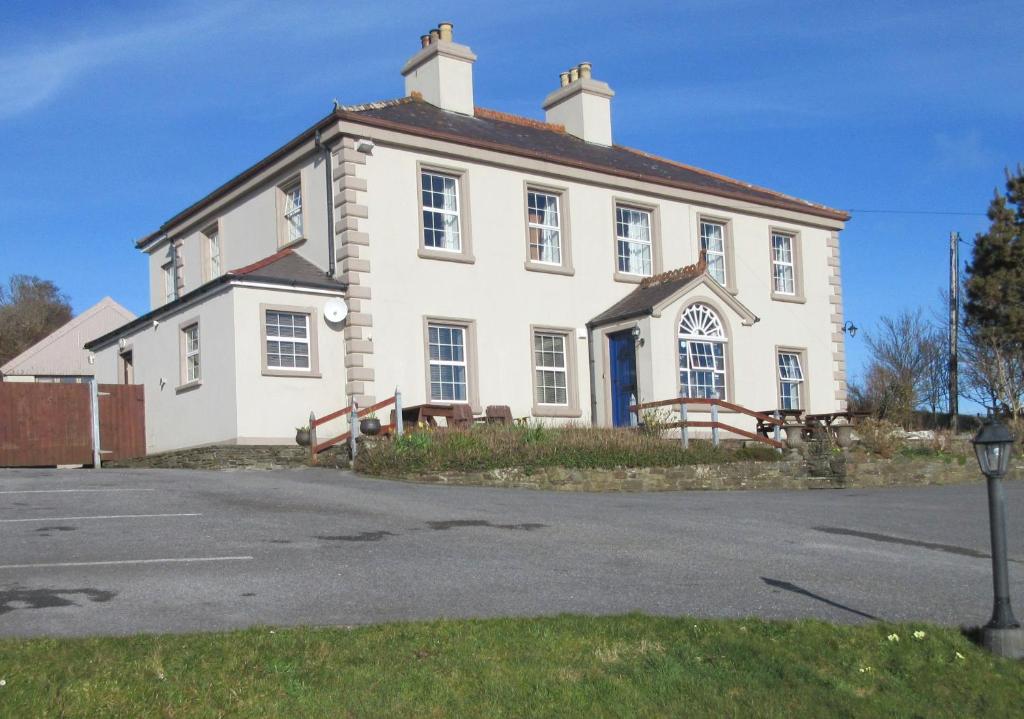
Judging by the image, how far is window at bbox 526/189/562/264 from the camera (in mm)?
26172

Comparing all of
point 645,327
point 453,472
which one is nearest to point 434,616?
point 453,472

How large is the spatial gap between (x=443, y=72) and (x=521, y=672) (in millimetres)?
22609

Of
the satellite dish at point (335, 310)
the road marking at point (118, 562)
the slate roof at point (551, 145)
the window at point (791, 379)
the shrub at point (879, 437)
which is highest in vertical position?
the slate roof at point (551, 145)

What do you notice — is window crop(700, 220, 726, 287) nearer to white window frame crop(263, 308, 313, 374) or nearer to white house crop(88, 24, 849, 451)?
white house crop(88, 24, 849, 451)

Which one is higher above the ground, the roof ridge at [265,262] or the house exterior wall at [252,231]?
the house exterior wall at [252,231]

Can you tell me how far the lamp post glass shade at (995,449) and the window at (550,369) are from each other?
17490 mm

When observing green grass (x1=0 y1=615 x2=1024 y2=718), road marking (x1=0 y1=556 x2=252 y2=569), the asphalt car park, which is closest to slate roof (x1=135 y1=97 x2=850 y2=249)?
the asphalt car park

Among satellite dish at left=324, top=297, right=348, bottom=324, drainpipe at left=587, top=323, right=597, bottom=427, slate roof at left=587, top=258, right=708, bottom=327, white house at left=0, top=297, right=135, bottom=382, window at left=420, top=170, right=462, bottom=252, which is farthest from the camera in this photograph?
white house at left=0, top=297, right=135, bottom=382

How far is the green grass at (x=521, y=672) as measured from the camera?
6445 mm

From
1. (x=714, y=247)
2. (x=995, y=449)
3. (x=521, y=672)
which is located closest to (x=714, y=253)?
(x=714, y=247)

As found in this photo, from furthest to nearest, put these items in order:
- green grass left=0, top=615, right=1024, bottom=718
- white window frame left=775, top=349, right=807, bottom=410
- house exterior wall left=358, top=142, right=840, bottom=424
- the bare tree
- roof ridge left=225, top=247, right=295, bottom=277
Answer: the bare tree < white window frame left=775, top=349, right=807, bottom=410 < house exterior wall left=358, top=142, right=840, bottom=424 < roof ridge left=225, top=247, right=295, bottom=277 < green grass left=0, top=615, right=1024, bottom=718

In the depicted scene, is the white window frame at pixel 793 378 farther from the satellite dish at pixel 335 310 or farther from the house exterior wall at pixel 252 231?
the house exterior wall at pixel 252 231

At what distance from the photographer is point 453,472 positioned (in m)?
Result: 18.6

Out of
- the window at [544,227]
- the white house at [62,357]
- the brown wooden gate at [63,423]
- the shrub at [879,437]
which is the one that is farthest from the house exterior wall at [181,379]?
the white house at [62,357]
